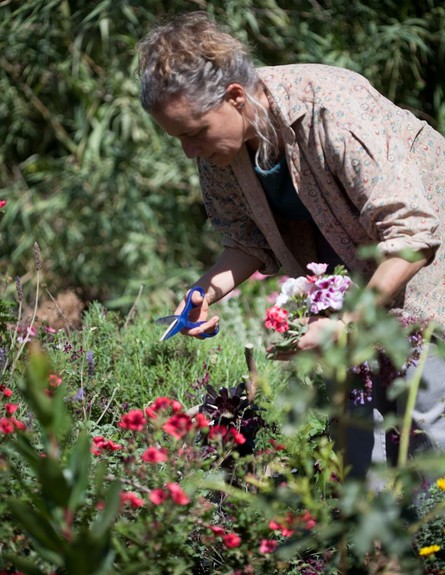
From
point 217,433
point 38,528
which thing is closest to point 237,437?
point 217,433

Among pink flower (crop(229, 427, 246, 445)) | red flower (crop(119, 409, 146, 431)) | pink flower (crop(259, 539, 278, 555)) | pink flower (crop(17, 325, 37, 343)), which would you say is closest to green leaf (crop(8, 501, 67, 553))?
red flower (crop(119, 409, 146, 431))

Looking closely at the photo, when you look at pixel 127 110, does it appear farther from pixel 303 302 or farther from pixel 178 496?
pixel 178 496

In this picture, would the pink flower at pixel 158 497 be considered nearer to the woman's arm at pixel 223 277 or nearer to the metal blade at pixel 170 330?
the metal blade at pixel 170 330

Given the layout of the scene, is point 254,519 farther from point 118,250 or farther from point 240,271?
point 118,250

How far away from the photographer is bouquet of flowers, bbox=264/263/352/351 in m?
1.98

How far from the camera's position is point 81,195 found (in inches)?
218

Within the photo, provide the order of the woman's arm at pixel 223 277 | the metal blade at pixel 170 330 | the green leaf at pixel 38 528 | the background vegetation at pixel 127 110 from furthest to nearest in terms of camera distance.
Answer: the background vegetation at pixel 127 110 < the woman's arm at pixel 223 277 < the metal blade at pixel 170 330 < the green leaf at pixel 38 528

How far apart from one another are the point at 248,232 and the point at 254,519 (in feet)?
3.15

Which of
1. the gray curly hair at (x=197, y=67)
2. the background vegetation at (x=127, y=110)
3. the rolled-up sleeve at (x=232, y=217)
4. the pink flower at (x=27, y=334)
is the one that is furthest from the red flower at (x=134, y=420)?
the background vegetation at (x=127, y=110)

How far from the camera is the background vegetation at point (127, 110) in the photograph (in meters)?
5.32

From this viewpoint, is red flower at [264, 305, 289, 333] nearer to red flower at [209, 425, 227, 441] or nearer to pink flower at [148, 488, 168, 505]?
red flower at [209, 425, 227, 441]

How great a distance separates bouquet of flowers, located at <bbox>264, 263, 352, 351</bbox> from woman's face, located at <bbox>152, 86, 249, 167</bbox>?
1.33ft

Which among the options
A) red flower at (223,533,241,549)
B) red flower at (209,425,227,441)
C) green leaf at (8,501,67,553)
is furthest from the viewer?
red flower at (209,425,227,441)

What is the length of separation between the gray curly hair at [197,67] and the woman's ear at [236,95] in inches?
0.5
